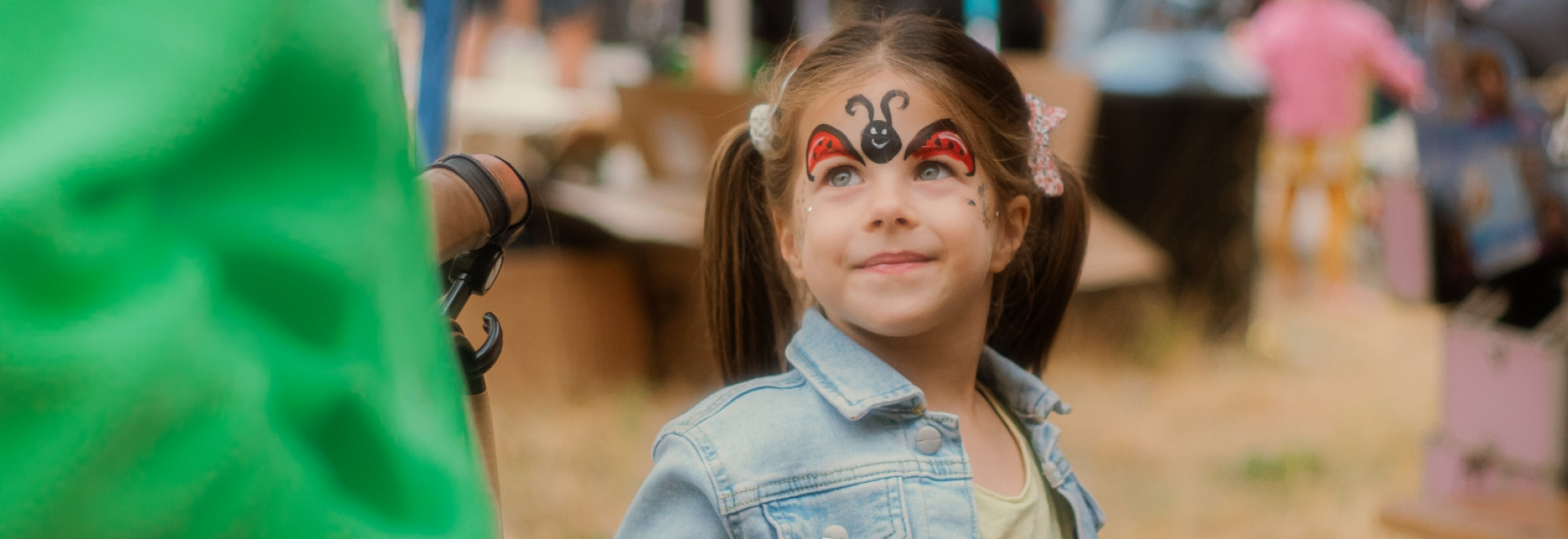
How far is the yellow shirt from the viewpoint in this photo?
1.21 m

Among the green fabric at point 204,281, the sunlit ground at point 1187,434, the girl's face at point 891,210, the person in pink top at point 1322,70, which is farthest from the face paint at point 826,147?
the person in pink top at point 1322,70

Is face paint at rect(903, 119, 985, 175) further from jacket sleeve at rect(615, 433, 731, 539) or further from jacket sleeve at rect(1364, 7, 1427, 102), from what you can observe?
jacket sleeve at rect(1364, 7, 1427, 102)

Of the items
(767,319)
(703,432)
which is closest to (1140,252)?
(767,319)

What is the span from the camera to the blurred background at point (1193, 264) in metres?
2.31

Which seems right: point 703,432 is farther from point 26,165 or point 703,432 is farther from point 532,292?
point 532,292

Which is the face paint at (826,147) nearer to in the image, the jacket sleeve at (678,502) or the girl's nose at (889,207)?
the girl's nose at (889,207)

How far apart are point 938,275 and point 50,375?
0.80 m

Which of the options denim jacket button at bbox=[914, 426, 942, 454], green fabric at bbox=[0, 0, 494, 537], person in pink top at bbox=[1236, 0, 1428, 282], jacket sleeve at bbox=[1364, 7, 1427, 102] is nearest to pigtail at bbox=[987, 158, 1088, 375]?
denim jacket button at bbox=[914, 426, 942, 454]

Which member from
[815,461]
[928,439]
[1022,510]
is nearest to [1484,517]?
[1022,510]

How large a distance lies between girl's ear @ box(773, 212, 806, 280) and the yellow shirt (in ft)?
0.90

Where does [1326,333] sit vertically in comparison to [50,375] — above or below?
below

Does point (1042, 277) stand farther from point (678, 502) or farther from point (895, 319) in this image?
point (678, 502)

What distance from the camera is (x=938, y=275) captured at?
115cm

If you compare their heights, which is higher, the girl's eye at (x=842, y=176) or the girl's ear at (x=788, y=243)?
the girl's eye at (x=842, y=176)
